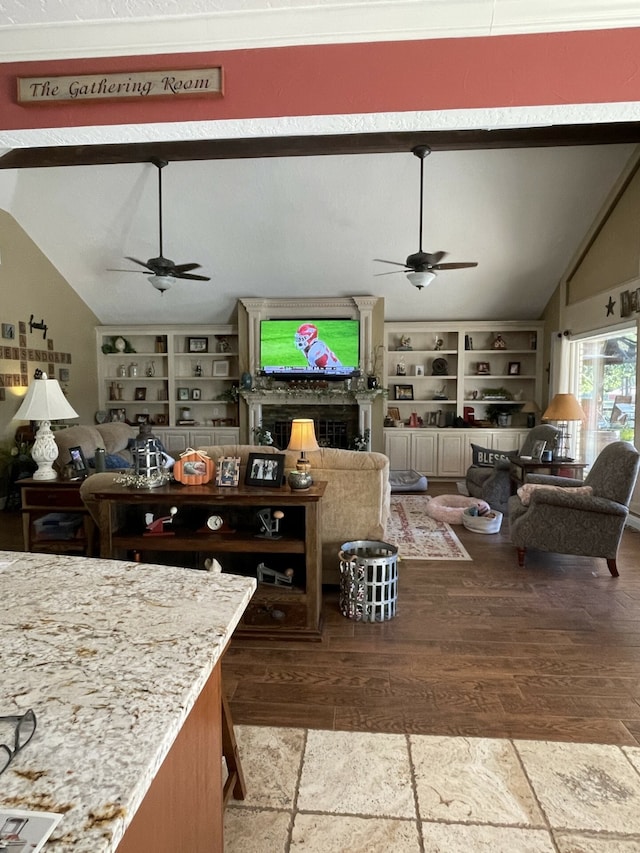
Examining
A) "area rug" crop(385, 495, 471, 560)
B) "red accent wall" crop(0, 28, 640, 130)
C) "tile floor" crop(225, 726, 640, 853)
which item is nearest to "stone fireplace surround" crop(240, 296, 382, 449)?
"area rug" crop(385, 495, 471, 560)

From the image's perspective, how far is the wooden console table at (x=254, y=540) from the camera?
8.98 ft

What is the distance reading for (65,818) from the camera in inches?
23.2

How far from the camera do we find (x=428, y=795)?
174cm

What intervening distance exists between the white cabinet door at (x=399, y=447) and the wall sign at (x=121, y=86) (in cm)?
604

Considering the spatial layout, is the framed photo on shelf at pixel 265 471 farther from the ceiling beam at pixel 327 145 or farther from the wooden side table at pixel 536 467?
the ceiling beam at pixel 327 145

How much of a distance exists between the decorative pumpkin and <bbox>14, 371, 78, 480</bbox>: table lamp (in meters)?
1.12

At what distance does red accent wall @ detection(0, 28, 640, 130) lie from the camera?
5.90ft

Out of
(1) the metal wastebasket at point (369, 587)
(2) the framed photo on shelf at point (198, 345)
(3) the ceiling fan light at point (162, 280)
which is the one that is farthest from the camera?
(2) the framed photo on shelf at point (198, 345)

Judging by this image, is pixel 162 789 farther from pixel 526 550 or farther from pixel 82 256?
pixel 82 256

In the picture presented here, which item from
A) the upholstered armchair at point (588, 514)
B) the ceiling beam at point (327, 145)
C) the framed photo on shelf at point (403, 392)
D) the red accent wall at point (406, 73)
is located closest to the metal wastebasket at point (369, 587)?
the upholstered armchair at point (588, 514)

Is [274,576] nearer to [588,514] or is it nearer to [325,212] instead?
[588,514]

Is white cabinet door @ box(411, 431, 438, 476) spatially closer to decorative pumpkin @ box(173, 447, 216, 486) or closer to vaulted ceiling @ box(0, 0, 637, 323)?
vaulted ceiling @ box(0, 0, 637, 323)

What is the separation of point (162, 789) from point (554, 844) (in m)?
1.34

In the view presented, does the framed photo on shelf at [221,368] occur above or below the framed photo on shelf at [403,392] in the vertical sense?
above
